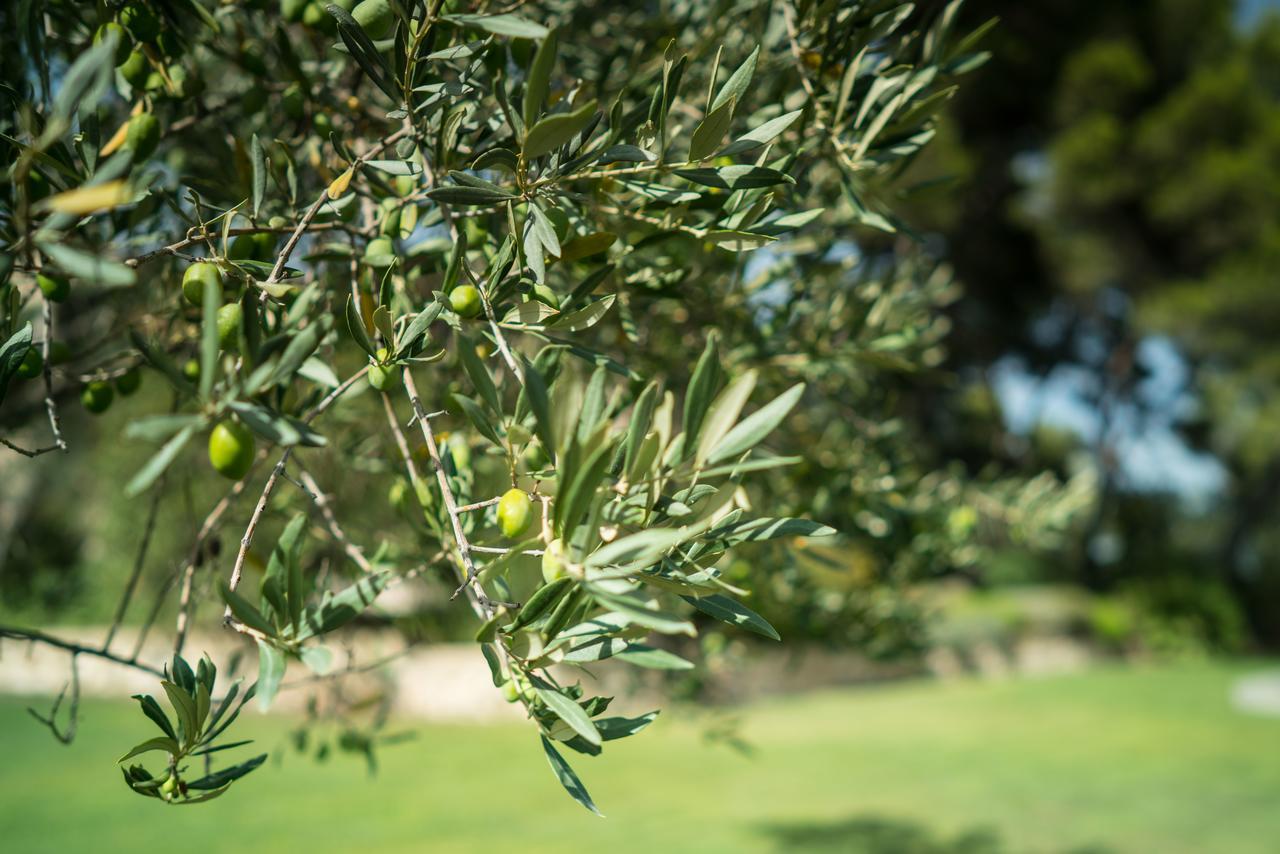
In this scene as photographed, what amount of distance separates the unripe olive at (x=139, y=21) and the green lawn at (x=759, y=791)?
2.45 meters

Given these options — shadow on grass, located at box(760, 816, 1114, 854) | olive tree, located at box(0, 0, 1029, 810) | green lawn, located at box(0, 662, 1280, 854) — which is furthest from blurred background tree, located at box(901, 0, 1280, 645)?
olive tree, located at box(0, 0, 1029, 810)

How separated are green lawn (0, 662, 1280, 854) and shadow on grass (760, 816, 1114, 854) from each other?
2 cm

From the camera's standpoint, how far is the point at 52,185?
1.47 meters

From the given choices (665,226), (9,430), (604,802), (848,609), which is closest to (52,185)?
(9,430)

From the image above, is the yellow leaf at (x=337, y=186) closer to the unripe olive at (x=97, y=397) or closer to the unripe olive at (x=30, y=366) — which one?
the unripe olive at (x=30, y=366)

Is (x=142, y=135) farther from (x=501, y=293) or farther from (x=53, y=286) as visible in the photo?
(x=501, y=293)

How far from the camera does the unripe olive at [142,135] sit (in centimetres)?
129

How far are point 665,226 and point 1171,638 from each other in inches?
728

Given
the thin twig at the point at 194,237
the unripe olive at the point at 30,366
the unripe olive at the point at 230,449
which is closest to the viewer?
the unripe olive at the point at 230,449

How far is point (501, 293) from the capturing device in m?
1.27

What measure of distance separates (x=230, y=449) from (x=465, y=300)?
1.29ft

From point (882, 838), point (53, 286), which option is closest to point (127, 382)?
point (53, 286)

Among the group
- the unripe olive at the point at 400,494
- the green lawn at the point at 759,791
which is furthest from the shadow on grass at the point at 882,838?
the unripe olive at the point at 400,494

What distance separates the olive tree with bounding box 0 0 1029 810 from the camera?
0.96 metres
